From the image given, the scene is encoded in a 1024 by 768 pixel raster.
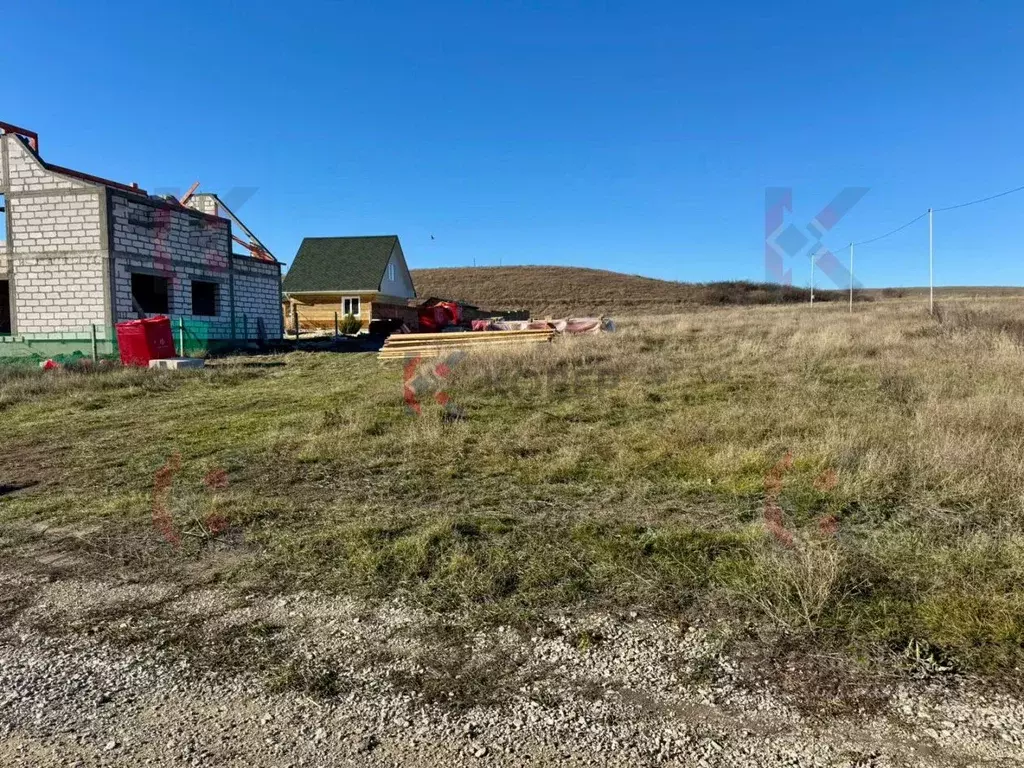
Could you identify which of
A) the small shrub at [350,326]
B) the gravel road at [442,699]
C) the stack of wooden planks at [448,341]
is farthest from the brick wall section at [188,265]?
the gravel road at [442,699]

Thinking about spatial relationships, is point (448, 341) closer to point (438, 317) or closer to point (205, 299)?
point (205, 299)

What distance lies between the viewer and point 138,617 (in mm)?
3525

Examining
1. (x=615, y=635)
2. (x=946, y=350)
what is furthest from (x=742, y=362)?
(x=615, y=635)

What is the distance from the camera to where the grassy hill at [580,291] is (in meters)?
59.6

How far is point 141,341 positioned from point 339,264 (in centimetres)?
2742

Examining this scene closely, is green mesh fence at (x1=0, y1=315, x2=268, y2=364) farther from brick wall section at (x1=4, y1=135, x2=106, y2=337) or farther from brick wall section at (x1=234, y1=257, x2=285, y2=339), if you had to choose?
brick wall section at (x1=234, y1=257, x2=285, y2=339)

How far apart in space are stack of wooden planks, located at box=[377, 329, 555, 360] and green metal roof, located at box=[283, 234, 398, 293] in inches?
978

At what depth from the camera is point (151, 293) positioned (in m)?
24.5

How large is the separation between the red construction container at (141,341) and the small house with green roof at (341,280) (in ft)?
69.9

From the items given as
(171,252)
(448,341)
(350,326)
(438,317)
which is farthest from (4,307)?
(448,341)

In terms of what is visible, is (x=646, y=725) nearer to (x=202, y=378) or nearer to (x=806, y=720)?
(x=806, y=720)

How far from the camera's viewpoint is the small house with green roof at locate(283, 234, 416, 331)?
42688 millimetres

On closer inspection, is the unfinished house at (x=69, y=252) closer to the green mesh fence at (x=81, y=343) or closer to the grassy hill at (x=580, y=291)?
the green mesh fence at (x=81, y=343)

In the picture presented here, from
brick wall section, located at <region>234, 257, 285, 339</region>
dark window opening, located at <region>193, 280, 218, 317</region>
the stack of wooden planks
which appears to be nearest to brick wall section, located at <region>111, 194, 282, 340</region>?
brick wall section, located at <region>234, 257, 285, 339</region>
